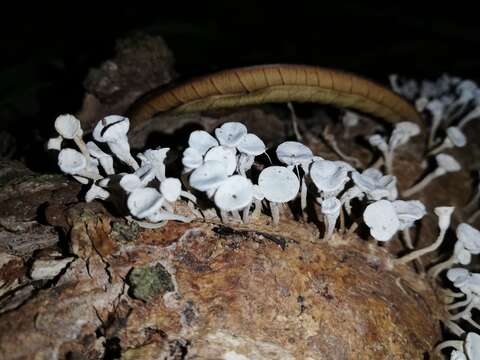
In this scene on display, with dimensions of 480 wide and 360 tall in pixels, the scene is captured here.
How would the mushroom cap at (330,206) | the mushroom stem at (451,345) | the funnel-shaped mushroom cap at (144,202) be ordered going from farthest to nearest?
the mushroom stem at (451,345), the mushroom cap at (330,206), the funnel-shaped mushroom cap at (144,202)

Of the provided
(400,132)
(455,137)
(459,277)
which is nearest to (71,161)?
(459,277)

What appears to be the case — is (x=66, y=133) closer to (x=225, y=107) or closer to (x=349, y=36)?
(x=225, y=107)

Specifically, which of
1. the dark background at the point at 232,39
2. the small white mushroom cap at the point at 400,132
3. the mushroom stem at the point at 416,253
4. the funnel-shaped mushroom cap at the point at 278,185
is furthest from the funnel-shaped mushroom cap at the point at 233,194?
the dark background at the point at 232,39

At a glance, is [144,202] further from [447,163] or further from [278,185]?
[447,163]

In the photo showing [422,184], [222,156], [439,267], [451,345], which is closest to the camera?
[222,156]

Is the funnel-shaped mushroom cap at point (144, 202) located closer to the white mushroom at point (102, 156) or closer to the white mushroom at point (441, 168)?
the white mushroom at point (102, 156)
